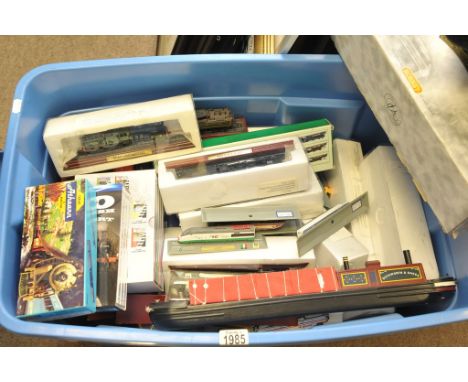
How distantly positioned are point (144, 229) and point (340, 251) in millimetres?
386

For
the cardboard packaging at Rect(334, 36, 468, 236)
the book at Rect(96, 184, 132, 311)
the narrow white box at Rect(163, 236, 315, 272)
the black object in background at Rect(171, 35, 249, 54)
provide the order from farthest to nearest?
the black object in background at Rect(171, 35, 249, 54) < the narrow white box at Rect(163, 236, 315, 272) < the book at Rect(96, 184, 132, 311) < the cardboard packaging at Rect(334, 36, 468, 236)

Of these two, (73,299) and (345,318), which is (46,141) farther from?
(345,318)

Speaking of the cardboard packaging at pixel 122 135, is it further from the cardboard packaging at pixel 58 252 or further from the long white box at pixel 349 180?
the long white box at pixel 349 180

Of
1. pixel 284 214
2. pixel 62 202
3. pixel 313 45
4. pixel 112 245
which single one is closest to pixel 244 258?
pixel 284 214

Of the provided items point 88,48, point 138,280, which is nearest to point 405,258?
point 138,280

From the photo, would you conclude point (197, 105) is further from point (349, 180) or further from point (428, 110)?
point (428, 110)

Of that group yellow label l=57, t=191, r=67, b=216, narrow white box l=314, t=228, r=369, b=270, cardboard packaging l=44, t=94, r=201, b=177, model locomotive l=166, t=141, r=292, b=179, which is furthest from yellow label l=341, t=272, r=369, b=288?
yellow label l=57, t=191, r=67, b=216

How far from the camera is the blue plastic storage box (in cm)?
67

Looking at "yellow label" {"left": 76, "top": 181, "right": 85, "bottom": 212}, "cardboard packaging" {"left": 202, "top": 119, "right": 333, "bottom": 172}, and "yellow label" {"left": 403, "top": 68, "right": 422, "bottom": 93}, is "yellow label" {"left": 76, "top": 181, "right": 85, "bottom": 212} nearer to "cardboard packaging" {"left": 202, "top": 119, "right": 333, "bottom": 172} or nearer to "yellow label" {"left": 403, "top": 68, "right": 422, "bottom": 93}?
"cardboard packaging" {"left": 202, "top": 119, "right": 333, "bottom": 172}

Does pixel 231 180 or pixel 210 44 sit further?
pixel 210 44

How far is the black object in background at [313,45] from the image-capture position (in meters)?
0.89

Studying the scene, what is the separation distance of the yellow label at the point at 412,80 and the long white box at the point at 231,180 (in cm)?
25

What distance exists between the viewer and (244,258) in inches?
32.4

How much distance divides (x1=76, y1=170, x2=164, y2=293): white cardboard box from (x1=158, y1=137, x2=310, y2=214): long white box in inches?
1.2
